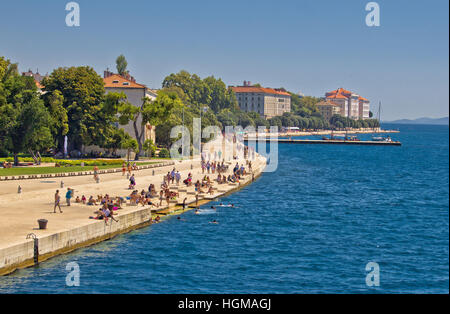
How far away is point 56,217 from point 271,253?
→ 505 inches

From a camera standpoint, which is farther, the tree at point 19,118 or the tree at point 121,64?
the tree at point 121,64

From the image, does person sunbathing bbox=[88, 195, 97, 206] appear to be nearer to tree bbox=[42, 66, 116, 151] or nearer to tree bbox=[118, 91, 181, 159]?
tree bbox=[42, 66, 116, 151]

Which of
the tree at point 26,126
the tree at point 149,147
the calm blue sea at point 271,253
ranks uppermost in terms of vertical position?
the tree at point 26,126

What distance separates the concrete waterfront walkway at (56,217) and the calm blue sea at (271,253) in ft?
2.27

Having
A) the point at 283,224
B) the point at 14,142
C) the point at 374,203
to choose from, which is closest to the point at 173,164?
the point at 14,142

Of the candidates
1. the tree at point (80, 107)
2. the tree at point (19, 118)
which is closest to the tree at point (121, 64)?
the tree at point (80, 107)

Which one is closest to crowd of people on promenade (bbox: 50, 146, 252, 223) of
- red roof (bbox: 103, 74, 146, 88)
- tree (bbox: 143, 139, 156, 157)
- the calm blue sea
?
the calm blue sea

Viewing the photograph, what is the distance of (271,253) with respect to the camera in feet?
115

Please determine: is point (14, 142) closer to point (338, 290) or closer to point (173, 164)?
point (173, 164)

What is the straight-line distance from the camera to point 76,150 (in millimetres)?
79875

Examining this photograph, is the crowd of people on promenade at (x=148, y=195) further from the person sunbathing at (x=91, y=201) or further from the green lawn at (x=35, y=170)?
the green lawn at (x=35, y=170)

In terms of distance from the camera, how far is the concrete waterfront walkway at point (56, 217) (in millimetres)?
27703

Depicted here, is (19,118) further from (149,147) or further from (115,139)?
(149,147)
